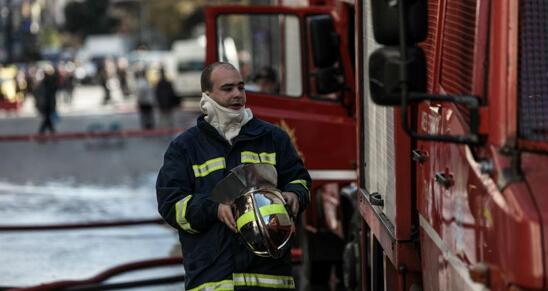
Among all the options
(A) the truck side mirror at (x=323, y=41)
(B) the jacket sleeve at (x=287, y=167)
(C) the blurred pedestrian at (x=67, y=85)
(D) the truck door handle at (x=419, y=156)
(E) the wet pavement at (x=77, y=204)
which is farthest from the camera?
(C) the blurred pedestrian at (x=67, y=85)

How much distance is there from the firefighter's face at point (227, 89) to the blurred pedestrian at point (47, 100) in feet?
87.7

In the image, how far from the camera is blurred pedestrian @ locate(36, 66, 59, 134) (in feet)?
105

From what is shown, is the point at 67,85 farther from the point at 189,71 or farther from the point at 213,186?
the point at 213,186

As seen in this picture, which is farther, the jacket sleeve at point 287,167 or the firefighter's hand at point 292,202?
the jacket sleeve at point 287,167

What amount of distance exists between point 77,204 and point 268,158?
41.2 feet

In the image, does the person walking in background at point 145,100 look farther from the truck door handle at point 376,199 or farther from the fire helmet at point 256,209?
the fire helmet at point 256,209

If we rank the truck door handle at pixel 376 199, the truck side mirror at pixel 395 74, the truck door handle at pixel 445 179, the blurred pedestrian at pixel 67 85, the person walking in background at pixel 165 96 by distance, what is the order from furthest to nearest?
the blurred pedestrian at pixel 67 85
the person walking in background at pixel 165 96
the truck door handle at pixel 376 199
the truck door handle at pixel 445 179
the truck side mirror at pixel 395 74

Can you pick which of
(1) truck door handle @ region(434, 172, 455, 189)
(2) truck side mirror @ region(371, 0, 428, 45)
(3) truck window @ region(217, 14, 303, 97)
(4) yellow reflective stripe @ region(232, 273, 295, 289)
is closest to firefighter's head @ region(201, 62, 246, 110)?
(4) yellow reflective stripe @ region(232, 273, 295, 289)

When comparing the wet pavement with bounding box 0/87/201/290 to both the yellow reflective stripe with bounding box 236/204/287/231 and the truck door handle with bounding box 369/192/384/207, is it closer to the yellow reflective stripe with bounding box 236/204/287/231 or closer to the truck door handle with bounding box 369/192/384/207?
the truck door handle with bounding box 369/192/384/207

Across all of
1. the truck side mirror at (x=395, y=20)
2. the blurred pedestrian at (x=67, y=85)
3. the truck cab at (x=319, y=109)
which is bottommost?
the blurred pedestrian at (x=67, y=85)

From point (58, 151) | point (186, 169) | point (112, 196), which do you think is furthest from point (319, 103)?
point (58, 151)

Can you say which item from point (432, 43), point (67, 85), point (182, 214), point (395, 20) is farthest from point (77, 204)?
point (67, 85)

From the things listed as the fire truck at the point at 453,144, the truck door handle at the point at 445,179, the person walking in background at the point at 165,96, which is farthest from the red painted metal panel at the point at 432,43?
the person walking in background at the point at 165,96

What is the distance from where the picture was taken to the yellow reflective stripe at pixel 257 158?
5473 millimetres
